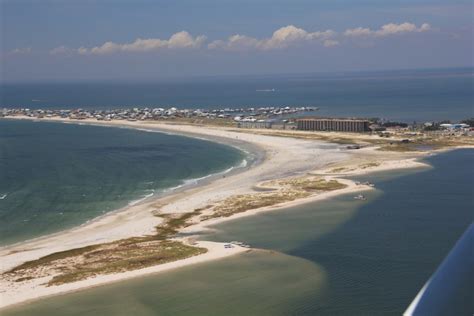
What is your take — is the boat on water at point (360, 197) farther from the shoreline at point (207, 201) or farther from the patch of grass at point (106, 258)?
the patch of grass at point (106, 258)

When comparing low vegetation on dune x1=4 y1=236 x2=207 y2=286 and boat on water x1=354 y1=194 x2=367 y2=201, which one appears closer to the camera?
low vegetation on dune x1=4 y1=236 x2=207 y2=286

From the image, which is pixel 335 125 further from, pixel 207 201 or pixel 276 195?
pixel 207 201

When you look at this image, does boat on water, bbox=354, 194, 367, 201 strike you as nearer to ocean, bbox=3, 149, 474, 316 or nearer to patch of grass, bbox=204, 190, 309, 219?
ocean, bbox=3, 149, 474, 316

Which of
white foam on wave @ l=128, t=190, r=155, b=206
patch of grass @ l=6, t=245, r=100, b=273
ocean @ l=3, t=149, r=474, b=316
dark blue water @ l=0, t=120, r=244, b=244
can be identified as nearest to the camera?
ocean @ l=3, t=149, r=474, b=316

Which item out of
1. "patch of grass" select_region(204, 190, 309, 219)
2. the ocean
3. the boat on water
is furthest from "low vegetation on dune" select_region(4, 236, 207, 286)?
the boat on water

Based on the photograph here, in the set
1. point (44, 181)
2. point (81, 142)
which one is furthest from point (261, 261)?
point (81, 142)

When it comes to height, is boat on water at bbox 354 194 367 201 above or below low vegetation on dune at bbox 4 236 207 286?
above
